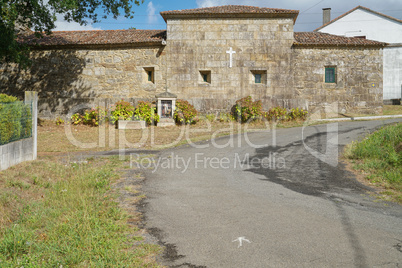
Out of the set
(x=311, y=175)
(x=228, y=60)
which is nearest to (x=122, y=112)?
(x=228, y=60)

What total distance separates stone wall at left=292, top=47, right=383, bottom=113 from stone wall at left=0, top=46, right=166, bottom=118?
8041 millimetres

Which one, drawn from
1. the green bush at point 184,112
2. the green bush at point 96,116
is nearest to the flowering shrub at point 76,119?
the green bush at point 96,116

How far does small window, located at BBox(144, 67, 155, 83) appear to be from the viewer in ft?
61.3

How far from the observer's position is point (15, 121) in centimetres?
→ 811

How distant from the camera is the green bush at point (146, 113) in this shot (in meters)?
16.5

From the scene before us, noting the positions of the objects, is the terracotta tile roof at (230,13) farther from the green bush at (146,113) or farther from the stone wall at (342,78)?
the green bush at (146,113)

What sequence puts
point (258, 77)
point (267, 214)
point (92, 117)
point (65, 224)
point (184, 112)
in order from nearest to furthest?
1. point (65, 224)
2. point (267, 214)
3. point (184, 112)
4. point (92, 117)
5. point (258, 77)

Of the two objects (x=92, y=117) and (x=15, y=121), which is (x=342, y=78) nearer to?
(x=92, y=117)

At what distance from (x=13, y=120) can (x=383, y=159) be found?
942 centimetres

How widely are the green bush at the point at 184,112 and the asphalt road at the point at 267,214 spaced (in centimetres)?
702

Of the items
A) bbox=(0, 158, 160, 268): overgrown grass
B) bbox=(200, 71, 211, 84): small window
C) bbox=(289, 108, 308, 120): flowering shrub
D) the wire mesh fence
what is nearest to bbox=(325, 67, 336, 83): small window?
bbox=(289, 108, 308, 120): flowering shrub

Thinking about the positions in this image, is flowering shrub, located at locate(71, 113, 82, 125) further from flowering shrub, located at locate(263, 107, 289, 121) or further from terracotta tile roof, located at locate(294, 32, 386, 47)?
terracotta tile roof, located at locate(294, 32, 386, 47)

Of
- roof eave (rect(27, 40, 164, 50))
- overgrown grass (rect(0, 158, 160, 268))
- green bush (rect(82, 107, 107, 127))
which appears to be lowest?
overgrown grass (rect(0, 158, 160, 268))

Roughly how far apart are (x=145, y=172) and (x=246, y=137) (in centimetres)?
649
